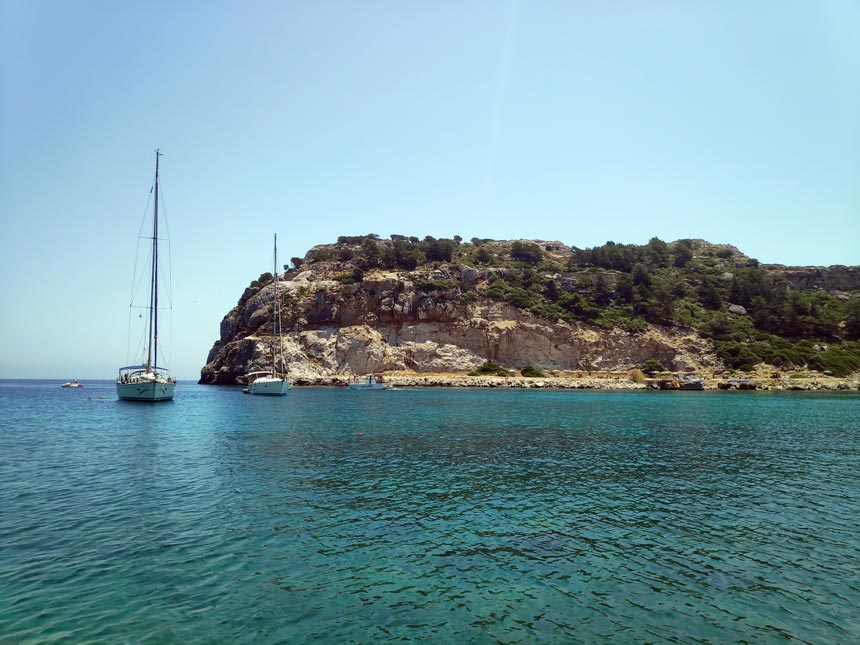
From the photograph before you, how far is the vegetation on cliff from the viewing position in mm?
84312

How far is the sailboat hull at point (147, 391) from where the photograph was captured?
48281 millimetres

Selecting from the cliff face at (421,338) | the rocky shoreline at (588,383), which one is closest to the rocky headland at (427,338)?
the cliff face at (421,338)

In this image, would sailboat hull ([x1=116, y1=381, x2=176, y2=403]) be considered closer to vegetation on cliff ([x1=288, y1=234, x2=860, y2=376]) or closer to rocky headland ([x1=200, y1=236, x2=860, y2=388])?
rocky headland ([x1=200, y1=236, x2=860, y2=388])

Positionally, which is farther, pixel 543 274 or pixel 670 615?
pixel 543 274

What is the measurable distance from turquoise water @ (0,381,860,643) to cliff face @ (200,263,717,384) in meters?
61.8

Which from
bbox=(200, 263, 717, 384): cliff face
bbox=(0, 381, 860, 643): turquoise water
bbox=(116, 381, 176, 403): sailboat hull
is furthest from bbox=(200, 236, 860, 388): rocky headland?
bbox=(0, 381, 860, 643): turquoise water

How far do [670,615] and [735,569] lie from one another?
2824mm

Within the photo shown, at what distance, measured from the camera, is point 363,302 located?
297 ft

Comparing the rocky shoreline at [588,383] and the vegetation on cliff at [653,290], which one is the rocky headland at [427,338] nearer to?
the rocky shoreline at [588,383]

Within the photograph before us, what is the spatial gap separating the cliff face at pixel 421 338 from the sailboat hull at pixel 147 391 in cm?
3236

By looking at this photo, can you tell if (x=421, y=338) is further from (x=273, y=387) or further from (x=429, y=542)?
→ (x=429, y=542)

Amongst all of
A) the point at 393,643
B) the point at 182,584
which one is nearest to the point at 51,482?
the point at 182,584

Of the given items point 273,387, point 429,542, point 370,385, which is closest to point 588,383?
point 370,385

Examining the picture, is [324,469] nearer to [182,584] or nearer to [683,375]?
[182,584]
